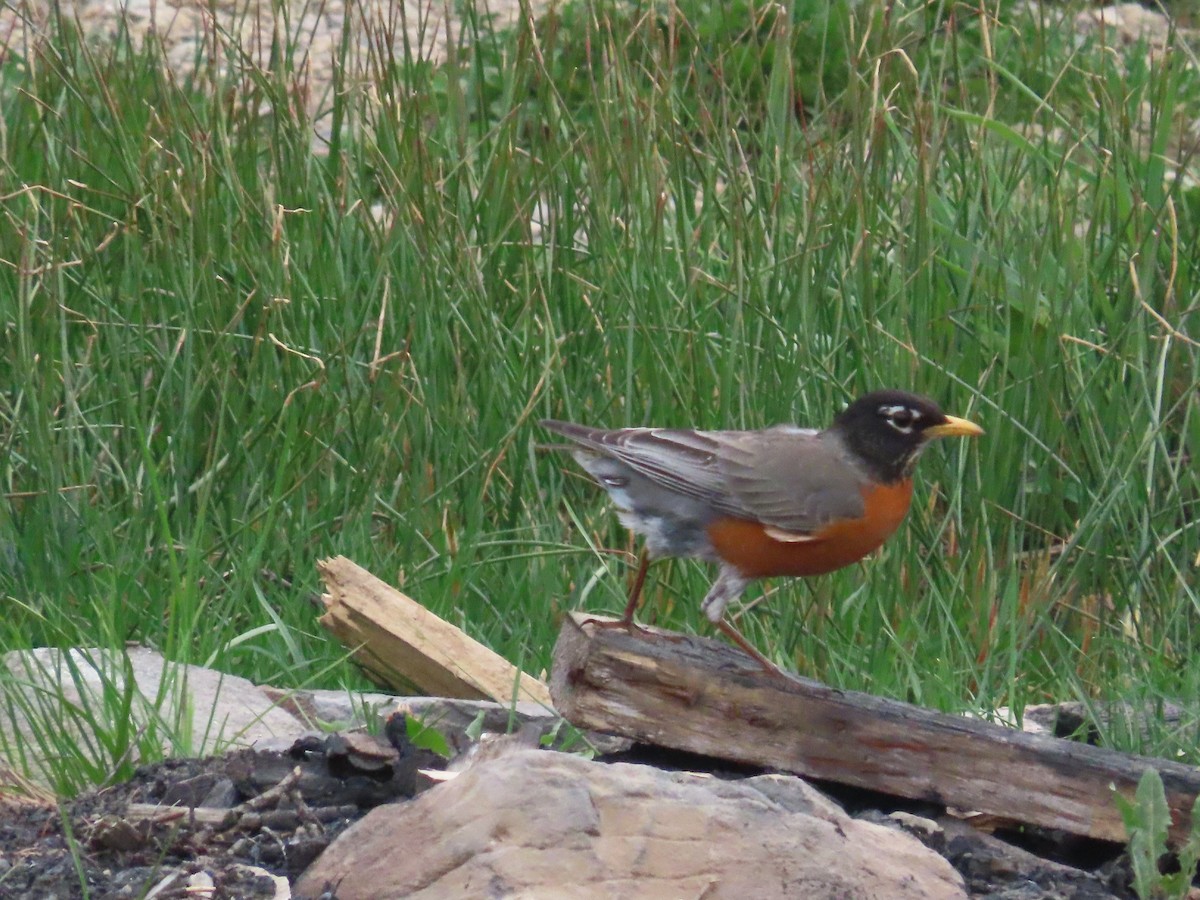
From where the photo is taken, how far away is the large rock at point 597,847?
7.73 feet

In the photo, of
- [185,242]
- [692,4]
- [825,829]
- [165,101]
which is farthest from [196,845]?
[692,4]

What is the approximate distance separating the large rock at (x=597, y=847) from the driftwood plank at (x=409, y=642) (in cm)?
121

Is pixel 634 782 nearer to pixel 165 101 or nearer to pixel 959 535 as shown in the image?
pixel 959 535

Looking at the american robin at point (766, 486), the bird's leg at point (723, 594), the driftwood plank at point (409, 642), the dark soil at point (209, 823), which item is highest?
the american robin at point (766, 486)

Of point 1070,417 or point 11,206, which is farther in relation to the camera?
point 11,206

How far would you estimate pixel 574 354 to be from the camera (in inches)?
209

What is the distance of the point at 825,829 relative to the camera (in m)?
2.51

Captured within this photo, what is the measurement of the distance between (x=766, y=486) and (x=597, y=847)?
1.55m

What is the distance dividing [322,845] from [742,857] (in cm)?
64

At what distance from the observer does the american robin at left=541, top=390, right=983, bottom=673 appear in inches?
148

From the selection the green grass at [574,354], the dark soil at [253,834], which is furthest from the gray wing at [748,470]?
the dark soil at [253,834]

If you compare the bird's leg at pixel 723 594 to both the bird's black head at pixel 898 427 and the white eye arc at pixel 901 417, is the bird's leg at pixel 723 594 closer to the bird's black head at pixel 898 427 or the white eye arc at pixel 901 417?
the bird's black head at pixel 898 427

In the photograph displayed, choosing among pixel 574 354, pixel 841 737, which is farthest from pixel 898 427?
pixel 574 354

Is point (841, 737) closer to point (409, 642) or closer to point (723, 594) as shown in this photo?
point (723, 594)
